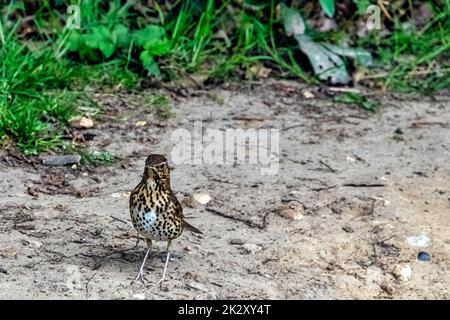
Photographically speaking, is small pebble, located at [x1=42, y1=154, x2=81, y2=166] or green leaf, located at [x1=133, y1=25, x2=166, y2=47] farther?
green leaf, located at [x1=133, y1=25, x2=166, y2=47]

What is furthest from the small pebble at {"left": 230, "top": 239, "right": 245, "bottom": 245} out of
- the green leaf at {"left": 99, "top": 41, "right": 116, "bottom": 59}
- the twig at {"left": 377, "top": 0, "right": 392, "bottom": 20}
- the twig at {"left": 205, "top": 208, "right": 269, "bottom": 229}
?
the twig at {"left": 377, "top": 0, "right": 392, "bottom": 20}

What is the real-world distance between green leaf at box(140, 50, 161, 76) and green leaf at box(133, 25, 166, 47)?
0.11 meters

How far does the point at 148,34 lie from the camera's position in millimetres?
8383

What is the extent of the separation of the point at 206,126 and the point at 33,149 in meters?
1.25

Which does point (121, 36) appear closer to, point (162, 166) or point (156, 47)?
point (156, 47)

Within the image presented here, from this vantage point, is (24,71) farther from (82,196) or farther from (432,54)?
(432,54)

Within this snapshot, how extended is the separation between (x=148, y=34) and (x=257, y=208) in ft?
7.59

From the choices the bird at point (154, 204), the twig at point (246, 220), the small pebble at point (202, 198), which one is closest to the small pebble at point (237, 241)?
the twig at point (246, 220)

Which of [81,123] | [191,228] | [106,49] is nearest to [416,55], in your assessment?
[106,49]

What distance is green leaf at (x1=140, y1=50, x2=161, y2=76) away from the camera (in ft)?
27.0

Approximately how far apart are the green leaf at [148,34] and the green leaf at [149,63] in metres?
0.11

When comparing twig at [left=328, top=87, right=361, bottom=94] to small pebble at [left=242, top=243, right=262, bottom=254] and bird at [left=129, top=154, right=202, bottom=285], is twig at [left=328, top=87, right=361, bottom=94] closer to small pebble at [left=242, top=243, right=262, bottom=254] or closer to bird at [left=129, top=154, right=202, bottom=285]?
small pebble at [left=242, top=243, right=262, bottom=254]

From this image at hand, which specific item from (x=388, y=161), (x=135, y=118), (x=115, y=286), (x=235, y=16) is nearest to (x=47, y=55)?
(x=135, y=118)

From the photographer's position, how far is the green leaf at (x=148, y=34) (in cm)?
833
